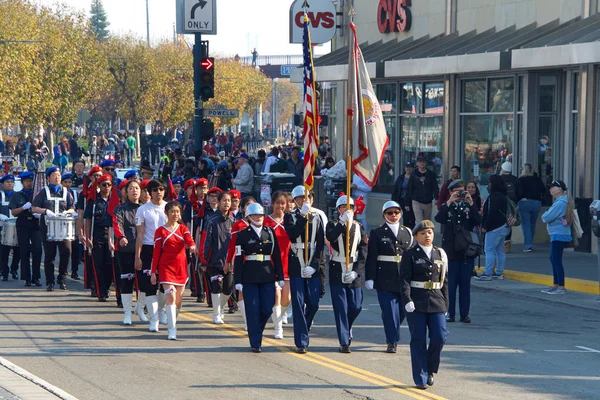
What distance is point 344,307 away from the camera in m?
11.7

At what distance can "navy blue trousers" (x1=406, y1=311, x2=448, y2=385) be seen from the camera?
994 centimetres

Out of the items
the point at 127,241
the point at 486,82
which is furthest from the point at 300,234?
the point at 486,82

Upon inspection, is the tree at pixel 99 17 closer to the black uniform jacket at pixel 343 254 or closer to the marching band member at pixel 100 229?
the marching band member at pixel 100 229

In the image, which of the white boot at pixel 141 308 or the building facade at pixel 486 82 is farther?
the building facade at pixel 486 82

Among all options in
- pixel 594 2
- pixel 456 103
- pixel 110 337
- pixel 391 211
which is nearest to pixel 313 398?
pixel 391 211

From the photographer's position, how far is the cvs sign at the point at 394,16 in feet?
94.4

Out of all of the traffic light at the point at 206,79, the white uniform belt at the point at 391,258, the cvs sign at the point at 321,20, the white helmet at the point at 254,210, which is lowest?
→ the white uniform belt at the point at 391,258

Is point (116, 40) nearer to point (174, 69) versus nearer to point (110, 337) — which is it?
point (174, 69)

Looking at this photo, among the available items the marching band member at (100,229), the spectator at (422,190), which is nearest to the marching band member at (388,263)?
the marching band member at (100,229)

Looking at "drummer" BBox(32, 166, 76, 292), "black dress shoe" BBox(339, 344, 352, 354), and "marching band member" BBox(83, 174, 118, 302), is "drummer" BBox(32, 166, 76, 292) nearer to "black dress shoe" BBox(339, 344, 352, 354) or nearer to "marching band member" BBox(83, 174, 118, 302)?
"marching band member" BBox(83, 174, 118, 302)

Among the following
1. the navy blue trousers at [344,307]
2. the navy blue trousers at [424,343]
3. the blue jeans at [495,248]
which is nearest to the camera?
the navy blue trousers at [424,343]

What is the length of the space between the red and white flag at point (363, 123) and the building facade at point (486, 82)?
8.11m

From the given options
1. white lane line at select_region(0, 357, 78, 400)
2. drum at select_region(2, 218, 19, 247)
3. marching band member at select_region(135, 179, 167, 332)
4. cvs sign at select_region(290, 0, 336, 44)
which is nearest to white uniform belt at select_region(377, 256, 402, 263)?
marching band member at select_region(135, 179, 167, 332)

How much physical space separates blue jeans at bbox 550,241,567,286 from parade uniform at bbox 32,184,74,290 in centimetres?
748
